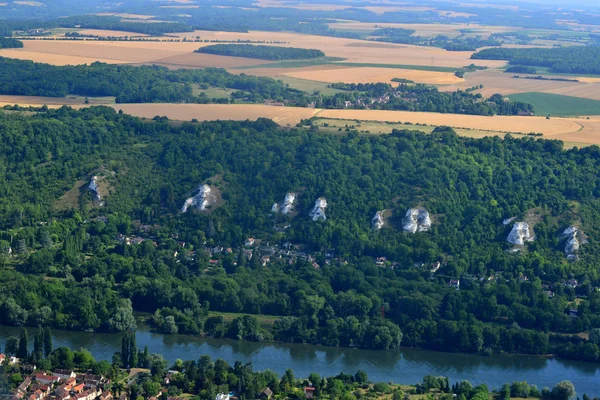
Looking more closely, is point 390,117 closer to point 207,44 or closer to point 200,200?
point 200,200

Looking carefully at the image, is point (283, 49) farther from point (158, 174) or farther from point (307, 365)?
point (307, 365)

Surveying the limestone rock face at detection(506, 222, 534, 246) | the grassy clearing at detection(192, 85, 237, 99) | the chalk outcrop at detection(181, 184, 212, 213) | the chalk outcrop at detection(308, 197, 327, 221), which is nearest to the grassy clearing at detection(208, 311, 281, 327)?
the chalk outcrop at detection(308, 197, 327, 221)

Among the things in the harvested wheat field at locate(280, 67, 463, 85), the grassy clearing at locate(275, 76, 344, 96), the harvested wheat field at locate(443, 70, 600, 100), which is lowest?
the grassy clearing at locate(275, 76, 344, 96)

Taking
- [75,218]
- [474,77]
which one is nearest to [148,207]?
[75,218]

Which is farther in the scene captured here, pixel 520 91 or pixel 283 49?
pixel 283 49

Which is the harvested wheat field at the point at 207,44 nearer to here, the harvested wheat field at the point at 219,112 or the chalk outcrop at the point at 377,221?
the harvested wheat field at the point at 219,112

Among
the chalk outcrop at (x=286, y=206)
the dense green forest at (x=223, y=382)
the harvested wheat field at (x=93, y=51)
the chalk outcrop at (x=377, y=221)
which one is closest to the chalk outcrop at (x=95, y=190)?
the chalk outcrop at (x=286, y=206)

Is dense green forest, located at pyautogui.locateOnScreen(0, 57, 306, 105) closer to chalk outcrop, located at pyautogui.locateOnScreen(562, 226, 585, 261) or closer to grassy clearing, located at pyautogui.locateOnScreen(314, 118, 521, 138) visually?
grassy clearing, located at pyautogui.locateOnScreen(314, 118, 521, 138)
